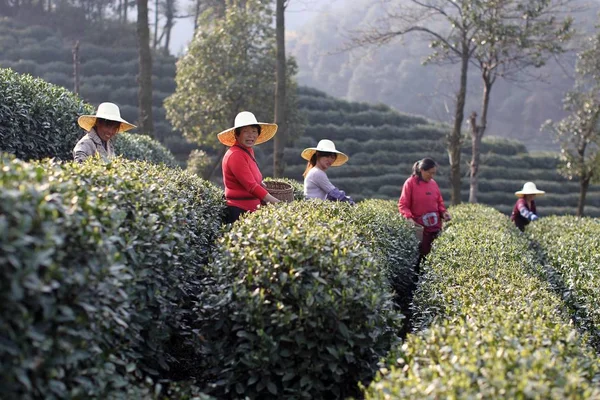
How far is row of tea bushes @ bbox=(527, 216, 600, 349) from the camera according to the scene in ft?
20.4

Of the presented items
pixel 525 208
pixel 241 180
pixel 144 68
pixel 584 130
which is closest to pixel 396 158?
pixel 584 130

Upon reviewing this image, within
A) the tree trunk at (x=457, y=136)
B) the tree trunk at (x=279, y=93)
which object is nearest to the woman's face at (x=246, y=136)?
the tree trunk at (x=279, y=93)

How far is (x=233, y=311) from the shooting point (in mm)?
4086

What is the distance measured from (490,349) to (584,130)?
67.3ft

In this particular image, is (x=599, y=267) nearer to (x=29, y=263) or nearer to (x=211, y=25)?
(x=29, y=263)

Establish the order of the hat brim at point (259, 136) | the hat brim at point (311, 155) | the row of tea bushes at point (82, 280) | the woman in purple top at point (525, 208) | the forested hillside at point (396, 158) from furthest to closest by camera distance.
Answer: the forested hillside at point (396, 158) → the woman in purple top at point (525, 208) → the hat brim at point (311, 155) → the hat brim at point (259, 136) → the row of tea bushes at point (82, 280)

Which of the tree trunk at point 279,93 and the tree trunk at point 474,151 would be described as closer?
the tree trunk at point 279,93

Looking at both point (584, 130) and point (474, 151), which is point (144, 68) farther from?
point (584, 130)

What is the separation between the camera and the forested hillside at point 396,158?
2944 cm

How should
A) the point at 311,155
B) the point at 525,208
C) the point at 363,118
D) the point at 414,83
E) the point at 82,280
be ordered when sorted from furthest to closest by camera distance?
the point at 414,83 < the point at 363,118 < the point at 525,208 < the point at 311,155 < the point at 82,280

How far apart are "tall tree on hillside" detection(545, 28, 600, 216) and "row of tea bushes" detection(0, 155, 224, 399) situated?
19414 millimetres

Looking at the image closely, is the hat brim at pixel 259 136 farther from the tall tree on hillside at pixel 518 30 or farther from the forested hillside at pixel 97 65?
the forested hillside at pixel 97 65

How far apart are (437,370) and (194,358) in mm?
2331

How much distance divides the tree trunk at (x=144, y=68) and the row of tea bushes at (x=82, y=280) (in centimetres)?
1069
